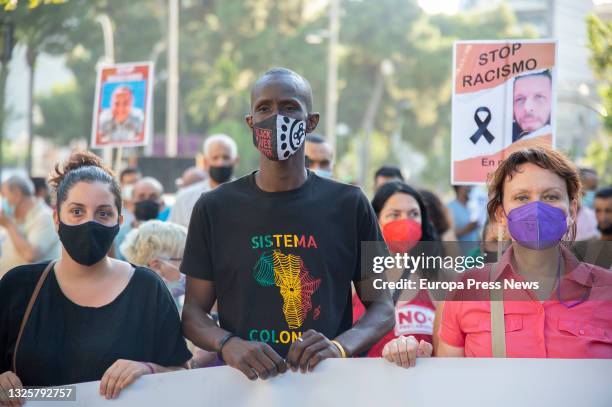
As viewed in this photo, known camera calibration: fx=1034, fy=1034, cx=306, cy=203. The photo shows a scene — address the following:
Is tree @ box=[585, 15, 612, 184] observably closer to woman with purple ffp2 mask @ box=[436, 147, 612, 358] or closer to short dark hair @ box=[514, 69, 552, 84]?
short dark hair @ box=[514, 69, 552, 84]

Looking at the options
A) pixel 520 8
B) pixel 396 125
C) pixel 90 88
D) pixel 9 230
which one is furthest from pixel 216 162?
pixel 520 8

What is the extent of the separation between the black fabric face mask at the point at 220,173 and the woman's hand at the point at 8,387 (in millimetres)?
4596

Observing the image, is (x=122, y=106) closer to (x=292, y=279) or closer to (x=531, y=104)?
(x=531, y=104)

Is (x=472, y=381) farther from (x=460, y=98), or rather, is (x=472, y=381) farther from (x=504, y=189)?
(x=460, y=98)

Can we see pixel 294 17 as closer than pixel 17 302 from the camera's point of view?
No

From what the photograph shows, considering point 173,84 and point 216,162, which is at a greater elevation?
point 173,84

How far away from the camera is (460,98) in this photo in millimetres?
5754

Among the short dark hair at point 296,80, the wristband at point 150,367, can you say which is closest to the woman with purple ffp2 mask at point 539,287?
the short dark hair at point 296,80

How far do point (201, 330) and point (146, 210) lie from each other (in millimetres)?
4092

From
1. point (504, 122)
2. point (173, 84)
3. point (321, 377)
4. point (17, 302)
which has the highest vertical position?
point (173, 84)

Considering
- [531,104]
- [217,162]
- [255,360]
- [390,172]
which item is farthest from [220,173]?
[255,360]

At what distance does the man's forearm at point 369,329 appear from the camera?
3.56 metres

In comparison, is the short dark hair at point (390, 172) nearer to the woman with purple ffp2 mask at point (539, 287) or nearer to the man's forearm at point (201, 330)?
the woman with purple ffp2 mask at point (539, 287)

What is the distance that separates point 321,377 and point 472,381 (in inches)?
20.1
